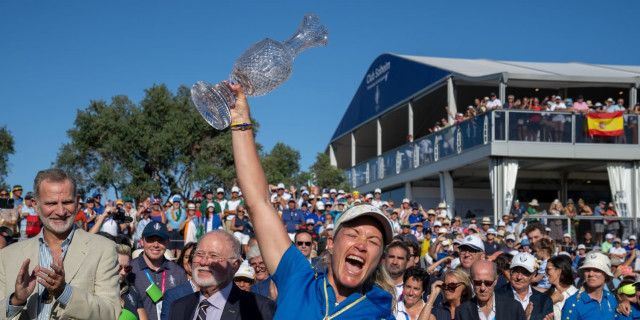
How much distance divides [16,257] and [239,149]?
1.41 metres

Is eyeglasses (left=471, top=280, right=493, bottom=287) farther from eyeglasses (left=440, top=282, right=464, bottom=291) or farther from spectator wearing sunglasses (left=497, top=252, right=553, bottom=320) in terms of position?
spectator wearing sunglasses (left=497, top=252, right=553, bottom=320)

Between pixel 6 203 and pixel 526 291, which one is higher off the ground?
pixel 6 203

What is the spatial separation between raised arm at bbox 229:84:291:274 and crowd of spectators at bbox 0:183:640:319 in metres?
0.17

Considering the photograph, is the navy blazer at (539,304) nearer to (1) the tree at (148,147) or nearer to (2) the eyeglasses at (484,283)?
(2) the eyeglasses at (484,283)

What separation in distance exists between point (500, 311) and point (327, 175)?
3339cm

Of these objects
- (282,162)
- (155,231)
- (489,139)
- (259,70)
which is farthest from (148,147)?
(259,70)

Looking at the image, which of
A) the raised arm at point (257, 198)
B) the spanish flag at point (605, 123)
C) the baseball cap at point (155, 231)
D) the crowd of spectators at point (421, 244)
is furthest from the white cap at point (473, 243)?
the spanish flag at point (605, 123)

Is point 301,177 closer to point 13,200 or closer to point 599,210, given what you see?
point 599,210

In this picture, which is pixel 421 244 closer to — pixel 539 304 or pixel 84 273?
pixel 539 304

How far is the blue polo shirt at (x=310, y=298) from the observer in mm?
3410

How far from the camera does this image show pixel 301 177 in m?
42.0

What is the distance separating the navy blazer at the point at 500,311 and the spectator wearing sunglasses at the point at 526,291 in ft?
3.07

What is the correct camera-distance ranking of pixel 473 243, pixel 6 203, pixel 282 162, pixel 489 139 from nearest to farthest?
pixel 473 243 < pixel 6 203 < pixel 489 139 < pixel 282 162

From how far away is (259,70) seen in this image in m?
3.93
